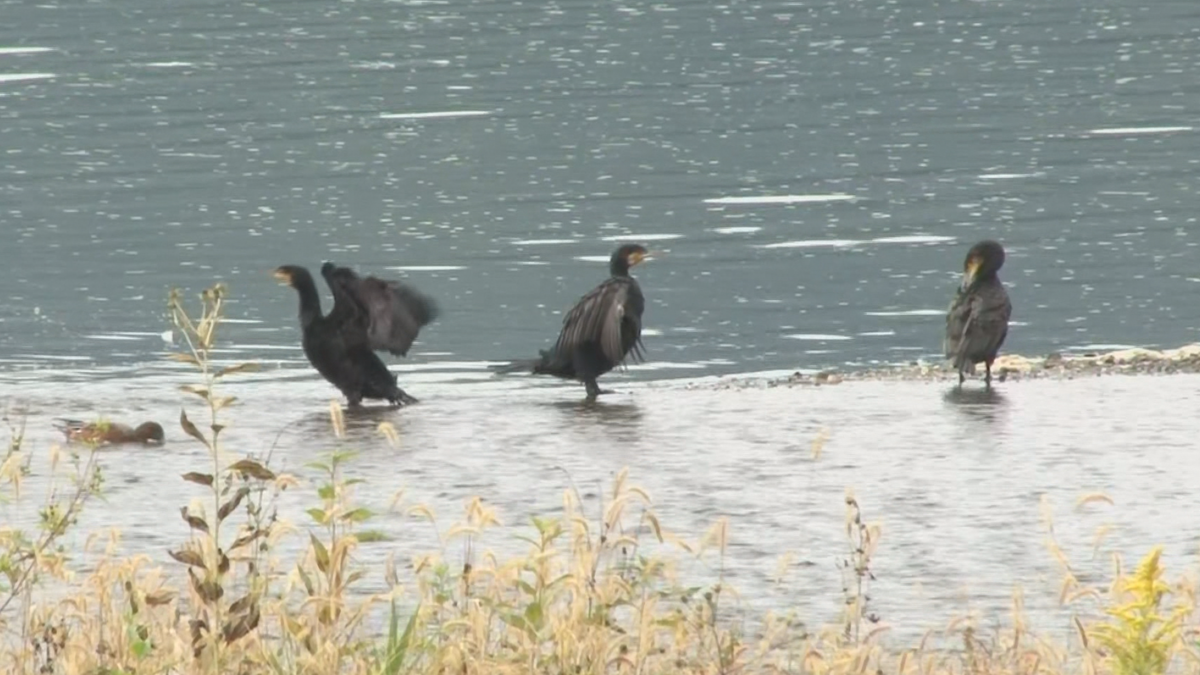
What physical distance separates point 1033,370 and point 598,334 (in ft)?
12.1

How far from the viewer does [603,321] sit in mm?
16562

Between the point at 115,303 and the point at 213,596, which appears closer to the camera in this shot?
the point at 213,596

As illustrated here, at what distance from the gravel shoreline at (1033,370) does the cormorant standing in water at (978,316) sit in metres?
0.40

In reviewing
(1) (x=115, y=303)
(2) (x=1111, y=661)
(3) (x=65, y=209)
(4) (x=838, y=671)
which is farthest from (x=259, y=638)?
(3) (x=65, y=209)

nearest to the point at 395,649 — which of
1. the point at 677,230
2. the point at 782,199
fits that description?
the point at 677,230

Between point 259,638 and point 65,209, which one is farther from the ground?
point 65,209

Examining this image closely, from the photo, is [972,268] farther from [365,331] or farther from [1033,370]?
[365,331]

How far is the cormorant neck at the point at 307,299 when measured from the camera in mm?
16719

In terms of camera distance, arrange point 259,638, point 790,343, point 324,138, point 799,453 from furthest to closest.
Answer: point 324,138, point 790,343, point 799,453, point 259,638

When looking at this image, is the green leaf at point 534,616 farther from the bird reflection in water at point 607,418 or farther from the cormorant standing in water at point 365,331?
the cormorant standing in water at point 365,331

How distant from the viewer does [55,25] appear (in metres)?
76.4

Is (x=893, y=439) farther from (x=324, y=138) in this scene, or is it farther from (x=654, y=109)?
(x=654, y=109)

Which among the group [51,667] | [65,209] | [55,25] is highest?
[55,25]

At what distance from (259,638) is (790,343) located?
55.1ft
